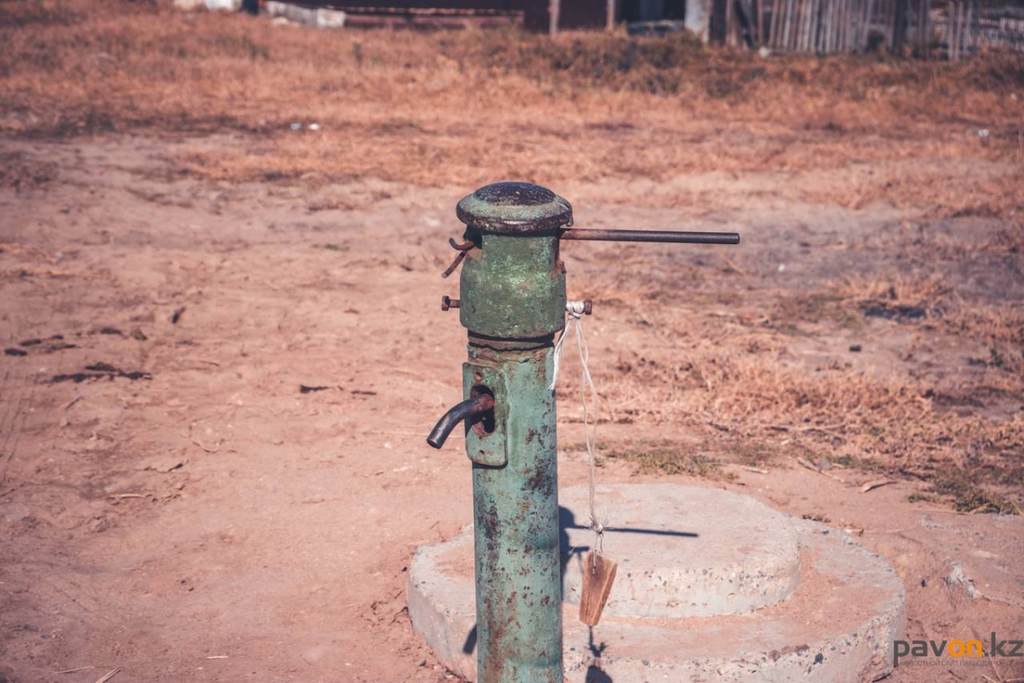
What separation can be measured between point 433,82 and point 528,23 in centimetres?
531

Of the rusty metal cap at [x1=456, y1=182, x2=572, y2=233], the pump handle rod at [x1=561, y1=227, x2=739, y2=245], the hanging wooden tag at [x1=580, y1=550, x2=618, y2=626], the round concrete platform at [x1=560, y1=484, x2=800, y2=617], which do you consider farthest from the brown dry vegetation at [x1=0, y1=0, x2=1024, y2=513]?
the rusty metal cap at [x1=456, y1=182, x2=572, y2=233]

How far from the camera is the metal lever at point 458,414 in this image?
72.8 inches

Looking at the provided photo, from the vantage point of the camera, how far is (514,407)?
1964 mm

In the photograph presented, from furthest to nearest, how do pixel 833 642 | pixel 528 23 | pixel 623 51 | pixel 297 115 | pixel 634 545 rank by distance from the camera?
pixel 528 23, pixel 623 51, pixel 297 115, pixel 634 545, pixel 833 642

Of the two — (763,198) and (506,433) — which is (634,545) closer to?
(506,433)

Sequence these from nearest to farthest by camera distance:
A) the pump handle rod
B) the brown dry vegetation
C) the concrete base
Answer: the pump handle rod < the concrete base < the brown dry vegetation

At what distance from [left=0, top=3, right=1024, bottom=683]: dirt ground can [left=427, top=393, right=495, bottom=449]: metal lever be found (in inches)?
47.9

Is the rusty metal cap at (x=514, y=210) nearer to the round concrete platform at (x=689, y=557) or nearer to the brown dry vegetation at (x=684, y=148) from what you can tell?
the round concrete platform at (x=689, y=557)

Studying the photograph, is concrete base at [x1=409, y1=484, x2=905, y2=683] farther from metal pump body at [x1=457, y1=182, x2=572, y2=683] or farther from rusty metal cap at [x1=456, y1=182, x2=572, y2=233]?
rusty metal cap at [x1=456, y1=182, x2=572, y2=233]

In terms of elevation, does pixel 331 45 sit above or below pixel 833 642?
above

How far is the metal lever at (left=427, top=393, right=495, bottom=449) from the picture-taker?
72.8 inches

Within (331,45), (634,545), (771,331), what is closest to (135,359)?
(634,545)

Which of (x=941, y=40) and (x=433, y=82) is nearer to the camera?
(x=433, y=82)

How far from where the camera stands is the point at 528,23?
16.0 metres
